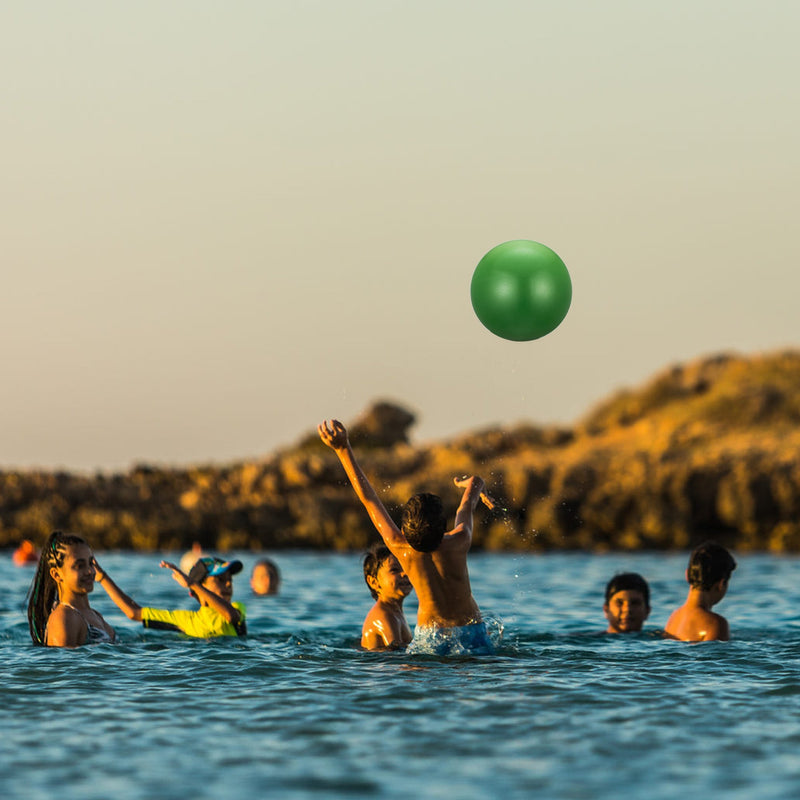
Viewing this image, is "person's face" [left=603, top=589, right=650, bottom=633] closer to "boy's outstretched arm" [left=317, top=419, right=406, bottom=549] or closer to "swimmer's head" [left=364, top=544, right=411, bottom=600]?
"swimmer's head" [left=364, top=544, right=411, bottom=600]

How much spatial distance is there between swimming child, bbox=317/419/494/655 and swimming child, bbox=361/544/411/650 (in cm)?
49

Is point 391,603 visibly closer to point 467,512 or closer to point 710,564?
point 467,512

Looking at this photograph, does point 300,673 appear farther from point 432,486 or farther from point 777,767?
point 432,486

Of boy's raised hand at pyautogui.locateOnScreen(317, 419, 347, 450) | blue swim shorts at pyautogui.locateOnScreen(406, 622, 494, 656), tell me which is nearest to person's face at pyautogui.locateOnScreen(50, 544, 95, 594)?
boy's raised hand at pyautogui.locateOnScreen(317, 419, 347, 450)

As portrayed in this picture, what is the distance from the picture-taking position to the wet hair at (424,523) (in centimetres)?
1034

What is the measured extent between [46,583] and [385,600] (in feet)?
9.99

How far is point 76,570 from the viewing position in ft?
38.2

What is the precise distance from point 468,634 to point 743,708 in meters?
2.41

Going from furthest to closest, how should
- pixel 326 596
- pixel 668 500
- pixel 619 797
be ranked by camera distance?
1. pixel 668 500
2. pixel 326 596
3. pixel 619 797

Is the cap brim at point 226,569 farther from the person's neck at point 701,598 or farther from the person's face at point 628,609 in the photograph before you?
the person's neck at point 701,598

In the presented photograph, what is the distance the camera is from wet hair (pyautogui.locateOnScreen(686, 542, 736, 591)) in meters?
12.2

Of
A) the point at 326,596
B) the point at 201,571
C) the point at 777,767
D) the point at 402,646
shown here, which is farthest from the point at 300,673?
the point at 326,596

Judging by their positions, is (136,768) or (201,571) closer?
(136,768)

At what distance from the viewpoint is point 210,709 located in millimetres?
9531
